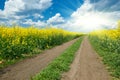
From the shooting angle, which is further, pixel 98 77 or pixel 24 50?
pixel 24 50

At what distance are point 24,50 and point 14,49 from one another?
232cm

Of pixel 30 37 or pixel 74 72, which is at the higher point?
pixel 30 37

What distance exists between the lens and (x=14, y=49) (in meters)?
16.5

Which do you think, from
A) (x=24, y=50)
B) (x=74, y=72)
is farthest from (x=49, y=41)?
(x=74, y=72)

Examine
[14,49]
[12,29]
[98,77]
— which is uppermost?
[12,29]

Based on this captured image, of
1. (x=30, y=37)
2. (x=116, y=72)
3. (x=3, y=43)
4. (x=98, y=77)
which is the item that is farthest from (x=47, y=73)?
(x=30, y=37)

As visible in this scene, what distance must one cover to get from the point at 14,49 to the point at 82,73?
749 centimetres

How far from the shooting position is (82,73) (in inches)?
446

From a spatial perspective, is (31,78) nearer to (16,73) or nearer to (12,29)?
(16,73)

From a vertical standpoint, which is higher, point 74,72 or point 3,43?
point 3,43

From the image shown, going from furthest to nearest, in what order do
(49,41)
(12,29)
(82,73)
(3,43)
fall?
1. (49,41)
2. (12,29)
3. (3,43)
4. (82,73)

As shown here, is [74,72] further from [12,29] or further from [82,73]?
[12,29]

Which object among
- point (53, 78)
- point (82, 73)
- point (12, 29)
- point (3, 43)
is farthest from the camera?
point (12, 29)

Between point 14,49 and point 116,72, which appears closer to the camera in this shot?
point 116,72
